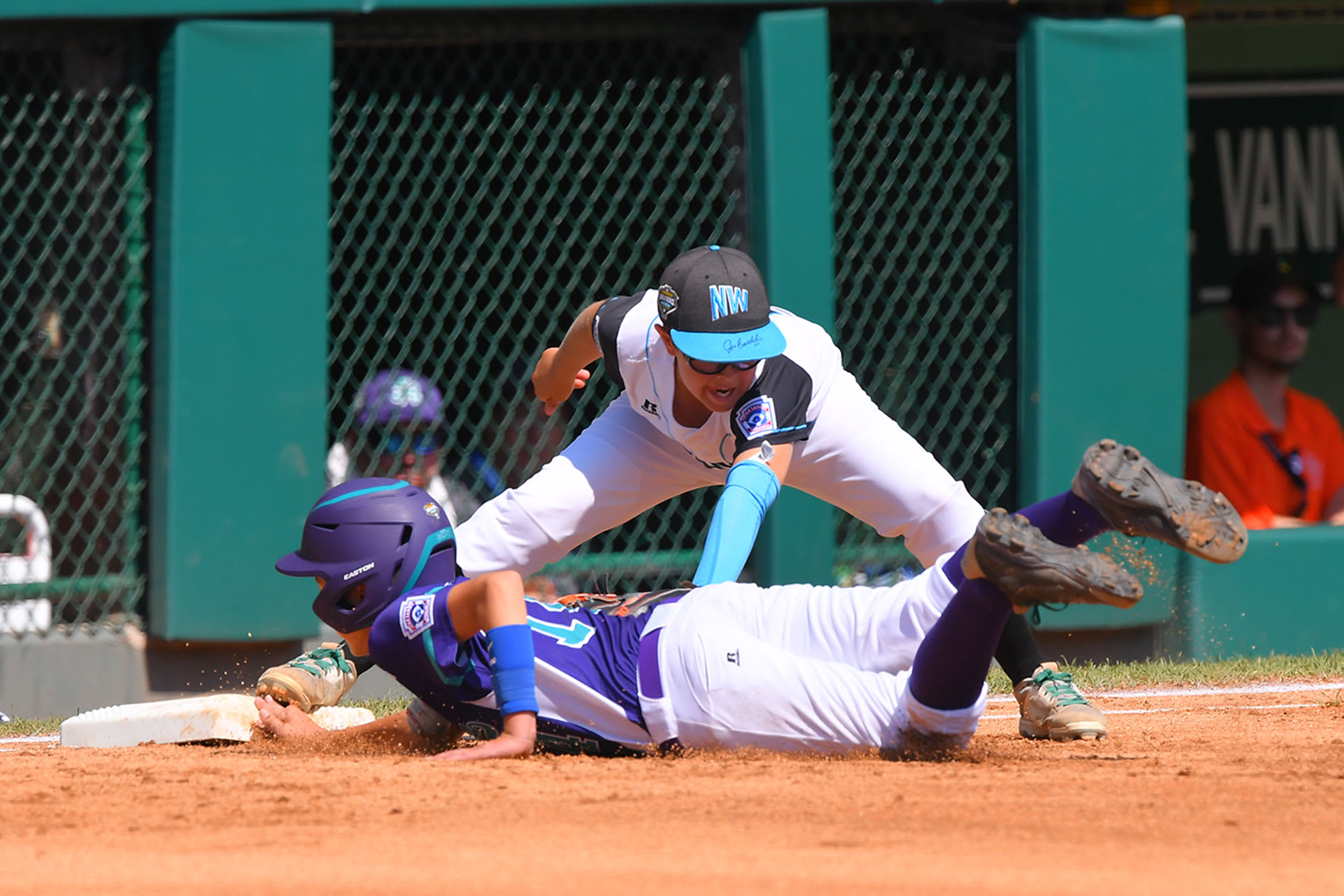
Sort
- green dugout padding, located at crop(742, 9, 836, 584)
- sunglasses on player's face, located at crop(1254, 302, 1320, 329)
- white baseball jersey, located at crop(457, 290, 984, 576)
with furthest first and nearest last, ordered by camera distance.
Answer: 1. sunglasses on player's face, located at crop(1254, 302, 1320, 329)
2. green dugout padding, located at crop(742, 9, 836, 584)
3. white baseball jersey, located at crop(457, 290, 984, 576)

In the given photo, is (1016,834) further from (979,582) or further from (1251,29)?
(1251,29)

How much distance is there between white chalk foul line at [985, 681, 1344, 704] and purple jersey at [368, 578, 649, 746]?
1981mm

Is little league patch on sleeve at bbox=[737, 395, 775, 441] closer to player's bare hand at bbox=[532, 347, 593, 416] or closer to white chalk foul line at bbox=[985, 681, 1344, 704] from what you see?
player's bare hand at bbox=[532, 347, 593, 416]

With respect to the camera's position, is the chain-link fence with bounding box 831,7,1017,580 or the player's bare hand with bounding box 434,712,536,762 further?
the chain-link fence with bounding box 831,7,1017,580

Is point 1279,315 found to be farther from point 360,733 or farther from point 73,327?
point 73,327

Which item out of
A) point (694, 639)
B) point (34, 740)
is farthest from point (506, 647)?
point (34, 740)

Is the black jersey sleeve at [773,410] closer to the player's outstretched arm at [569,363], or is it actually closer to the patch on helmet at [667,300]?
the patch on helmet at [667,300]

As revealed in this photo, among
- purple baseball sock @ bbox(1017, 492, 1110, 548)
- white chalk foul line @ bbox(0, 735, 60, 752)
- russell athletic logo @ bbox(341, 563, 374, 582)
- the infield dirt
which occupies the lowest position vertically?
white chalk foul line @ bbox(0, 735, 60, 752)

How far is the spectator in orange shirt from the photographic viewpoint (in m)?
6.81

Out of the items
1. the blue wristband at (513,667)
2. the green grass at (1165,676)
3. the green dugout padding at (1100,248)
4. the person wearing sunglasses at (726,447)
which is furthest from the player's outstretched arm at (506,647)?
the green dugout padding at (1100,248)

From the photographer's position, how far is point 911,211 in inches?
265

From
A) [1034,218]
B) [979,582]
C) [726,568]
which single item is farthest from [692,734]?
[1034,218]

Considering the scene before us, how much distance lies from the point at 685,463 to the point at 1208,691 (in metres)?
1.99

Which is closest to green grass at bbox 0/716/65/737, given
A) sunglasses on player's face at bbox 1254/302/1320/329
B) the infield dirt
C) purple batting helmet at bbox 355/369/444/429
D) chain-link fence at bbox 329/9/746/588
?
the infield dirt
